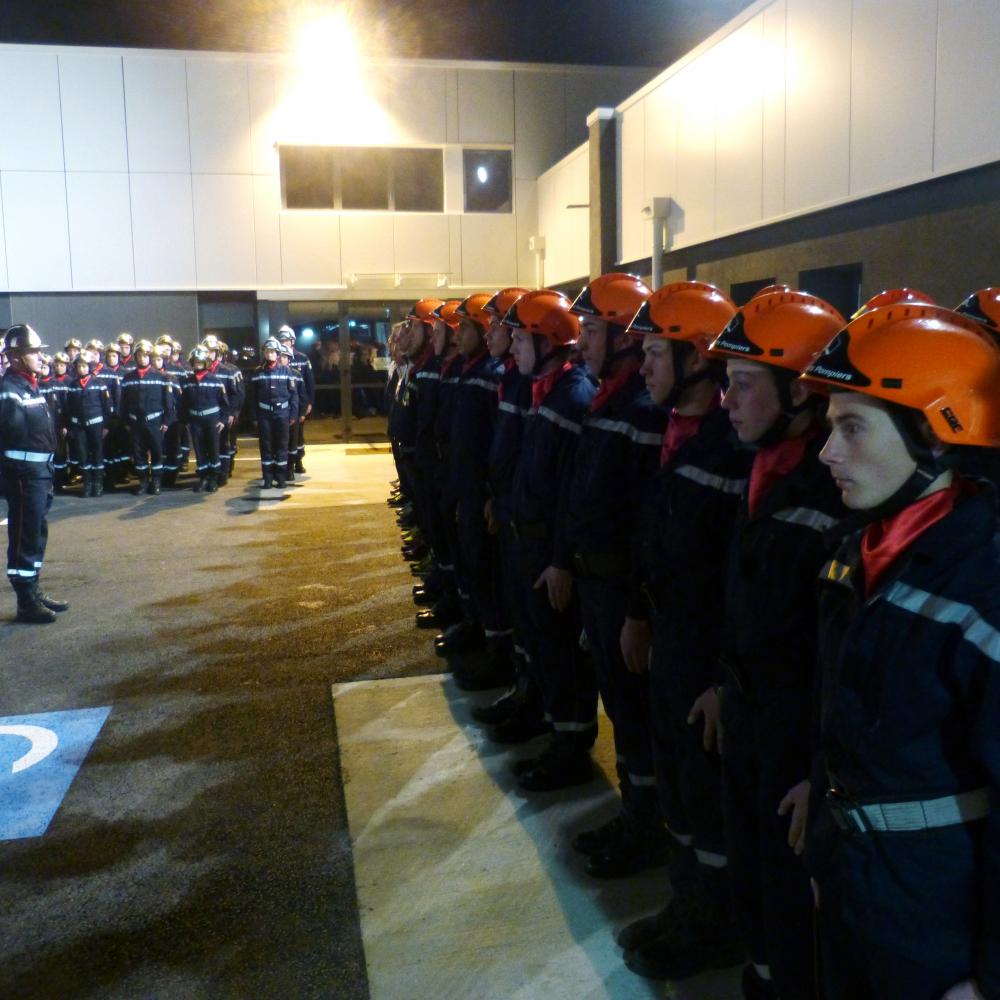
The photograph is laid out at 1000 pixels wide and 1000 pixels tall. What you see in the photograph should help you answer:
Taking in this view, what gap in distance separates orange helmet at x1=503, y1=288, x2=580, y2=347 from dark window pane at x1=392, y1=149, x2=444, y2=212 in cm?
1612

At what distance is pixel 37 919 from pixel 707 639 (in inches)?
104

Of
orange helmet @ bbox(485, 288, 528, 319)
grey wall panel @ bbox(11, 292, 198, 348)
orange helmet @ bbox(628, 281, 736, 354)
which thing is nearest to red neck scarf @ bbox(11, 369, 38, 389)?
orange helmet @ bbox(485, 288, 528, 319)

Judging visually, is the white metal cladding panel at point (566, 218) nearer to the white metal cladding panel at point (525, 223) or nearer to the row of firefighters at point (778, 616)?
the white metal cladding panel at point (525, 223)

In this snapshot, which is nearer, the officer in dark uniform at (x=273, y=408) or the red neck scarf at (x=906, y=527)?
the red neck scarf at (x=906, y=527)

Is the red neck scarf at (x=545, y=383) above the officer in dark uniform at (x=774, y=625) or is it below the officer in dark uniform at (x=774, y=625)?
above

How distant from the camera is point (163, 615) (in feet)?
Result: 25.4

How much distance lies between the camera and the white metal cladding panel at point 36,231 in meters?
18.5

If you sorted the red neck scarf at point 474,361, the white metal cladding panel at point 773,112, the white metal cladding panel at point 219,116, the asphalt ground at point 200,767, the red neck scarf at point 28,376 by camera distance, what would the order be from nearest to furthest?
1. the asphalt ground at point 200,767
2. the red neck scarf at point 474,361
3. the red neck scarf at point 28,376
4. the white metal cladding panel at point 773,112
5. the white metal cladding panel at point 219,116

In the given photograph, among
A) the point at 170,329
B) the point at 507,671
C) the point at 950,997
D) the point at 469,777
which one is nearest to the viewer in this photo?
the point at 950,997

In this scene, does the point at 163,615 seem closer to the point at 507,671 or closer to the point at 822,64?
the point at 507,671

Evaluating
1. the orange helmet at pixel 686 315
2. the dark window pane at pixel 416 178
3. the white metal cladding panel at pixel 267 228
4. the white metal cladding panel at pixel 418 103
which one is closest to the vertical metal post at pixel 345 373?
the white metal cladding panel at pixel 267 228

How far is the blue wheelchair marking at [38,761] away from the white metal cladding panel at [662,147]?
8.11 m

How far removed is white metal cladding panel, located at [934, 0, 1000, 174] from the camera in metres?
5.44

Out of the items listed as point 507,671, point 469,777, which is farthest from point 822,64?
point 469,777
